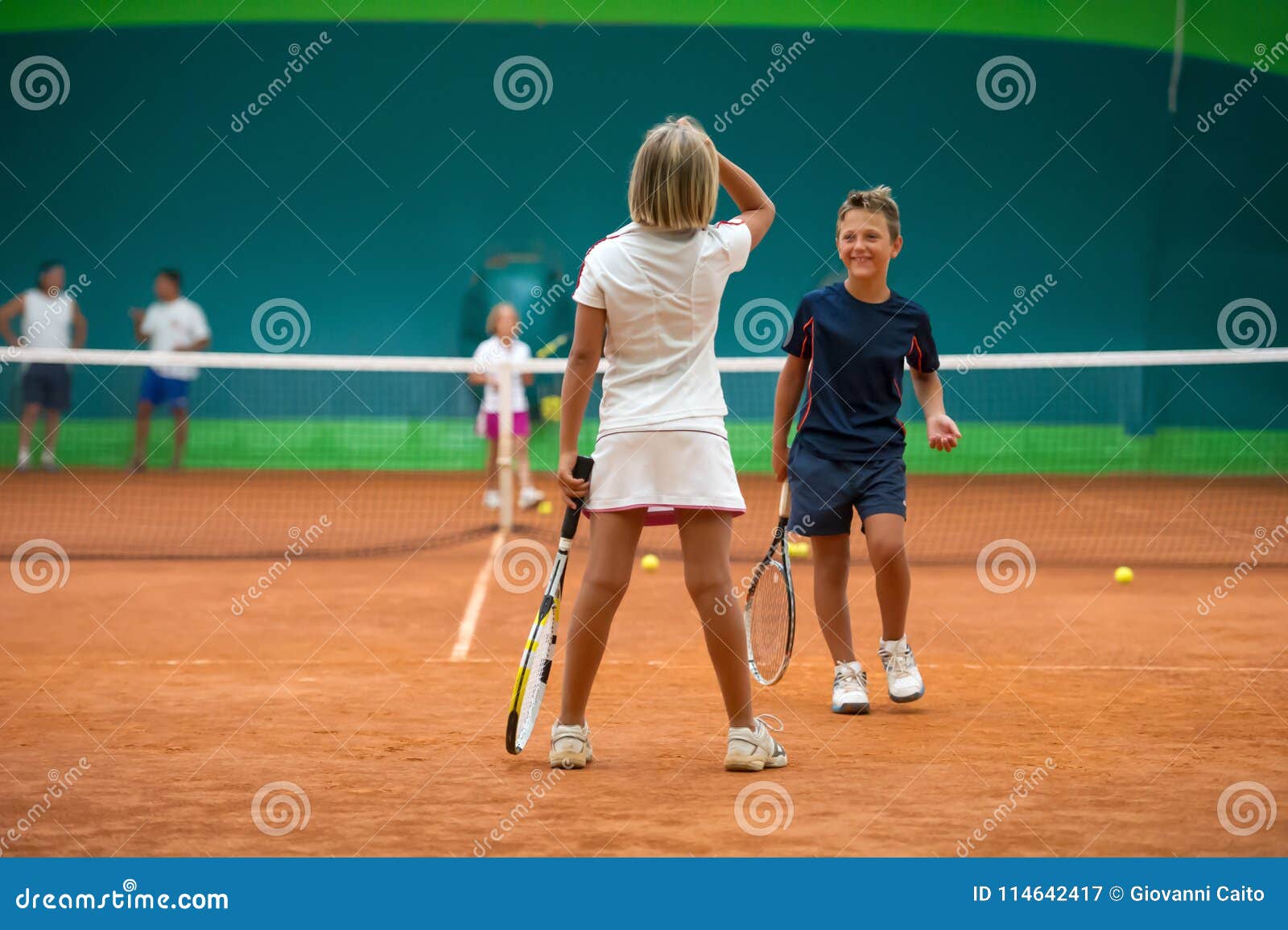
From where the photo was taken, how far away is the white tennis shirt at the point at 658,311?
12.3 feet

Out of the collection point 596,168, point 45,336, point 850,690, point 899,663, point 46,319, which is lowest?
point 850,690

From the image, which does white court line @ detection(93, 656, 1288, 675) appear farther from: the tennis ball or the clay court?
the tennis ball

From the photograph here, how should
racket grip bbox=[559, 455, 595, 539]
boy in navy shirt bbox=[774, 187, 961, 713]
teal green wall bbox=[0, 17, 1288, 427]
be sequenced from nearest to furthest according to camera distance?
racket grip bbox=[559, 455, 595, 539]
boy in navy shirt bbox=[774, 187, 961, 713]
teal green wall bbox=[0, 17, 1288, 427]

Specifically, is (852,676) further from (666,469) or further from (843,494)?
(666,469)

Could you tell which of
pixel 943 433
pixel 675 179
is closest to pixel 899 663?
pixel 943 433

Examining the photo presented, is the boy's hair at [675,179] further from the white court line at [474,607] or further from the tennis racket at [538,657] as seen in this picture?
the white court line at [474,607]

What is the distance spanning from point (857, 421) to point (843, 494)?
0.25 metres

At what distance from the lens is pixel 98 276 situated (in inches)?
582

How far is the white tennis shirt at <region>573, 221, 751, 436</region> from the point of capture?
3742 millimetres

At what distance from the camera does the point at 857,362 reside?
476cm

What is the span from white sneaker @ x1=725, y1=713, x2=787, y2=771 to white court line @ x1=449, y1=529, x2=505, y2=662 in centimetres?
219

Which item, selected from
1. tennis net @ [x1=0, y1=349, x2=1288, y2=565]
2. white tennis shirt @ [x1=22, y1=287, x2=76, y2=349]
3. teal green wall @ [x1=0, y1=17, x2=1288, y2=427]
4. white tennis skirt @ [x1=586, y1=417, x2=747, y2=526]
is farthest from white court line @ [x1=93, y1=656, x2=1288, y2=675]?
teal green wall @ [x1=0, y1=17, x2=1288, y2=427]

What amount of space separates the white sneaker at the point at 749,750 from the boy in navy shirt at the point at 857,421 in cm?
83

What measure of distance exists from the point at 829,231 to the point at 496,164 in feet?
11.3
